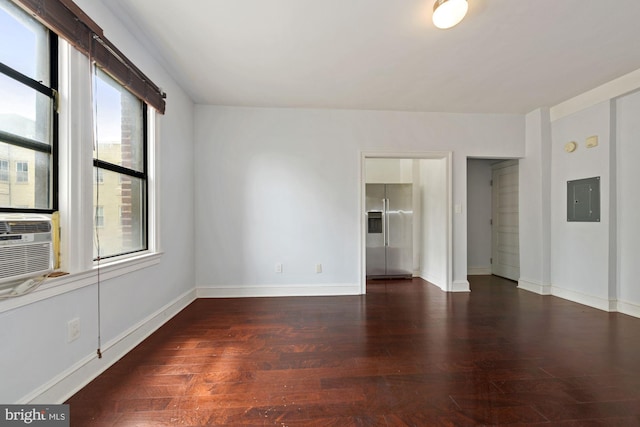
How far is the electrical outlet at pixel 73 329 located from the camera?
157 cm

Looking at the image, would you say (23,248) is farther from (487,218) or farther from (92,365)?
(487,218)

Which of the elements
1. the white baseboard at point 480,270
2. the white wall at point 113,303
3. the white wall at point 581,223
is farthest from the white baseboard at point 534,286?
the white wall at point 113,303

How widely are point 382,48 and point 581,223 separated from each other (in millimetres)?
3407

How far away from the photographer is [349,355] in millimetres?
2047

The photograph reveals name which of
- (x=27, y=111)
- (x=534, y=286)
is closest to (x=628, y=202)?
(x=534, y=286)

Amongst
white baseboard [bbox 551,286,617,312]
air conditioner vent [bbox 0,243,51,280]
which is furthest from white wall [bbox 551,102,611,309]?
air conditioner vent [bbox 0,243,51,280]

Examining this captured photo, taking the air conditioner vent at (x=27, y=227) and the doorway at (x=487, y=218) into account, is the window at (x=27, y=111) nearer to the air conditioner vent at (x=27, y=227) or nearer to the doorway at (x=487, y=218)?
the air conditioner vent at (x=27, y=227)

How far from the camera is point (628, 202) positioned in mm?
2887

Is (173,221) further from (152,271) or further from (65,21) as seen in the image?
(65,21)

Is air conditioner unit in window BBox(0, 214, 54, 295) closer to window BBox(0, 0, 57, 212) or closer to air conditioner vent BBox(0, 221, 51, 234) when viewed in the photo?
air conditioner vent BBox(0, 221, 51, 234)

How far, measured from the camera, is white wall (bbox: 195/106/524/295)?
11.5 feet

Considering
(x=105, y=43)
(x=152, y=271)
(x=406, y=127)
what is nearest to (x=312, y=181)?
(x=406, y=127)

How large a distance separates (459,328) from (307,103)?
3220 millimetres

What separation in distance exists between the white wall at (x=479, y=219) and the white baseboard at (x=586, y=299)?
1315 mm
